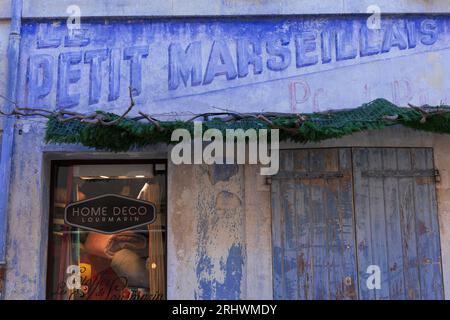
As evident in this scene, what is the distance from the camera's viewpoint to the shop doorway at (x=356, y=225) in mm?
5570

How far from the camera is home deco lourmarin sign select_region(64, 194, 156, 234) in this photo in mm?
5953

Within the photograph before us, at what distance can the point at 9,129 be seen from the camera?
5.69m

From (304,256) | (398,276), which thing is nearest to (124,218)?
(304,256)

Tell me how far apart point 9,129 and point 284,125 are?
2.82 meters

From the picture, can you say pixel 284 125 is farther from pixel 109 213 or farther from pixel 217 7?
pixel 109 213

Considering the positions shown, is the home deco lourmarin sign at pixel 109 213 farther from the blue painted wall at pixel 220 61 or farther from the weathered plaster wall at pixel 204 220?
the blue painted wall at pixel 220 61

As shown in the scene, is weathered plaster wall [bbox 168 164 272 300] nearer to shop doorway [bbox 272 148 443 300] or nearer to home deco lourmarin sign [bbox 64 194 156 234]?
shop doorway [bbox 272 148 443 300]

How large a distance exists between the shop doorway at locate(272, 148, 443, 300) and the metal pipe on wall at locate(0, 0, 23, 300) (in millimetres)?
2672

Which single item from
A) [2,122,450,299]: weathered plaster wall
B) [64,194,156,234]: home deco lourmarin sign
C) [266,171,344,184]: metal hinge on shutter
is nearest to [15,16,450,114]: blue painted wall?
[2,122,450,299]: weathered plaster wall

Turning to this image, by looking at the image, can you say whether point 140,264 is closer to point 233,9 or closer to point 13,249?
point 13,249

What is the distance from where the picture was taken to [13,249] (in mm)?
5566

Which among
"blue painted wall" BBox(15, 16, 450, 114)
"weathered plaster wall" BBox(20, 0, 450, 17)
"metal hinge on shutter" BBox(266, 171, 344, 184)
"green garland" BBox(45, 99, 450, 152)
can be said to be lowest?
"metal hinge on shutter" BBox(266, 171, 344, 184)

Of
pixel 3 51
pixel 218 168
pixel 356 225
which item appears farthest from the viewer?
pixel 3 51

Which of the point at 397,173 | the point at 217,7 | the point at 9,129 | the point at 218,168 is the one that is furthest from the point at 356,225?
the point at 9,129
